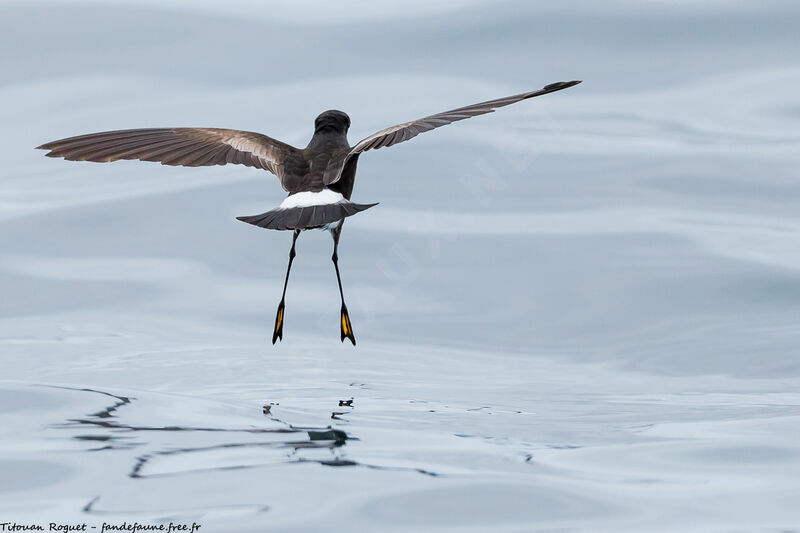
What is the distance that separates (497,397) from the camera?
7102 mm

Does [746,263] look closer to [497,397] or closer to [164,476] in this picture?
[497,397]

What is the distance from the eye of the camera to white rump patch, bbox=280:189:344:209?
6843 mm

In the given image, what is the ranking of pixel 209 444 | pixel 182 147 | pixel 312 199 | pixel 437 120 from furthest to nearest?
1. pixel 182 147
2. pixel 312 199
3. pixel 437 120
4. pixel 209 444

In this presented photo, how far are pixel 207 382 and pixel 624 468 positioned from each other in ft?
9.26

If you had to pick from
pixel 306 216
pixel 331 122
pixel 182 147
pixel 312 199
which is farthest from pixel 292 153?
pixel 306 216

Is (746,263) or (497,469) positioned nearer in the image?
Result: (497,469)

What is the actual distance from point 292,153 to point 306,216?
1.13 metres

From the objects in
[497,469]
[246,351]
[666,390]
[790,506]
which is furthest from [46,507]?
[666,390]

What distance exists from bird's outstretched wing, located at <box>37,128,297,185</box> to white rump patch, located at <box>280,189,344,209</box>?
570 mm

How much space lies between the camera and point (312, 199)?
22.6ft

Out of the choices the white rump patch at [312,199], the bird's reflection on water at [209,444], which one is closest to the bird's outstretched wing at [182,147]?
the white rump patch at [312,199]

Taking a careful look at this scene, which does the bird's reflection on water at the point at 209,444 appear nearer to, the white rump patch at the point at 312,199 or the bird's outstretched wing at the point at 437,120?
the white rump patch at the point at 312,199

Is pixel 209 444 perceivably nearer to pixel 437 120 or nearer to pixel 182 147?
pixel 437 120

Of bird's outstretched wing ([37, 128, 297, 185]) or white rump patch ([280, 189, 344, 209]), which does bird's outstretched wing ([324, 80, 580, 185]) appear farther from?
bird's outstretched wing ([37, 128, 297, 185])
